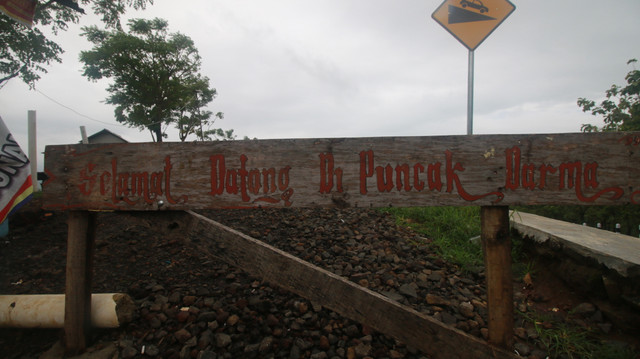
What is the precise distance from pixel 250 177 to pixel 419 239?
3.37 meters

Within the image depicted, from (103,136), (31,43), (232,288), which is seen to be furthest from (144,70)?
(232,288)

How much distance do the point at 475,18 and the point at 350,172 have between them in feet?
7.49

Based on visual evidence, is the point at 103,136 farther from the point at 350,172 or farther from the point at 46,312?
the point at 350,172

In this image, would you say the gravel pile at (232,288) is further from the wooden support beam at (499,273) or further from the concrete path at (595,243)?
the concrete path at (595,243)

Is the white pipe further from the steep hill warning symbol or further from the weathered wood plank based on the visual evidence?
the steep hill warning symbol

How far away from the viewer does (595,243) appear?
2859 mm

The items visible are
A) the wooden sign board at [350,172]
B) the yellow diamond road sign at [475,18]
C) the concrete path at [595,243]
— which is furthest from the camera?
the yellow diamond road sign at [475,18]

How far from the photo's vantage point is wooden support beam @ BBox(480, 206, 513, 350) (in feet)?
5.38

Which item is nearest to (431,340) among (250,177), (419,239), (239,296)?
(250,177)

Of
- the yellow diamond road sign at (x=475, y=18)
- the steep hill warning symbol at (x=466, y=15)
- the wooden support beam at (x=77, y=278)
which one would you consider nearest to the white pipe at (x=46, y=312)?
the wooden support beam at (x=77, y=278)

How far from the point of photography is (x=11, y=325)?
201cm

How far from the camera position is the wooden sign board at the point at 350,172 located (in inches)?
62.6

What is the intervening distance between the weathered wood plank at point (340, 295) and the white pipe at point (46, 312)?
3.10 feet

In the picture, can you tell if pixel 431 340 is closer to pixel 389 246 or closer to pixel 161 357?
pixel 161 357
